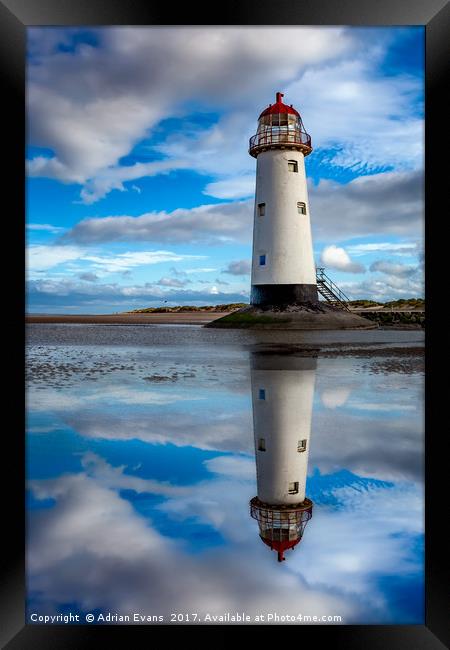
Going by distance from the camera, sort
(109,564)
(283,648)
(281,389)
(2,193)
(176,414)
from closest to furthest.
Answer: (283,648)
(2,193)
(109,564)
(176,414)
(281,389)

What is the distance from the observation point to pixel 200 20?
2678mm

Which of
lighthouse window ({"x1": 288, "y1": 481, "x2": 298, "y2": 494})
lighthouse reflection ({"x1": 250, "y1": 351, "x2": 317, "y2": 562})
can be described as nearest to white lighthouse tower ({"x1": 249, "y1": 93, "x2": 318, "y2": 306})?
lighthouse reflection ({"x1": 250, "y1": 351, "x2": 317, "y2": 562})

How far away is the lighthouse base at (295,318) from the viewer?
23.7m

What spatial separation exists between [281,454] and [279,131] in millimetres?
22450

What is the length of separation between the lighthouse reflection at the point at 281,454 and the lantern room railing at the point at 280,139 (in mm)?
17445

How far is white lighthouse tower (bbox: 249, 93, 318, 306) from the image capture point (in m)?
24.2

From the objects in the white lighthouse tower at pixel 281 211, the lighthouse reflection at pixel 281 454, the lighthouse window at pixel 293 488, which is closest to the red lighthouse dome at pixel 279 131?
the white lighthouse tower at pixel 281 211

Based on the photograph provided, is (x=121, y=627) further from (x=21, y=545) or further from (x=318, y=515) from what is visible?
(x=318, y=515)

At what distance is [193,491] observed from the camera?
155 inches

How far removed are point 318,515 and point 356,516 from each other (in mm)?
261

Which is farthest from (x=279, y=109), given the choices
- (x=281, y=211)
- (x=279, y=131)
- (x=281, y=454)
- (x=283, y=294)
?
(x=281, y=454)

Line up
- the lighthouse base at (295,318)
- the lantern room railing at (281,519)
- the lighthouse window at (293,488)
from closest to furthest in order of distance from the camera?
the lantern room railing at (281,519) → the lighthouse window at (293,488) → the lighthouse base at (295,318)

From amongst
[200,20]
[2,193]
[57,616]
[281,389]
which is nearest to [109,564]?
[57,616]

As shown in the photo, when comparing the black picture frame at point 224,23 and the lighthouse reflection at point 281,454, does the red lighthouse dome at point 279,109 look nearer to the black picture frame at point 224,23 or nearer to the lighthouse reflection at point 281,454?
the lighthouse reflection at point 281,454
